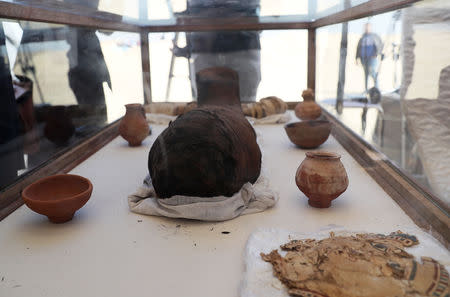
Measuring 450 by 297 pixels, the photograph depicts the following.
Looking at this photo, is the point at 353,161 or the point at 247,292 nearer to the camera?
the point at 247,292

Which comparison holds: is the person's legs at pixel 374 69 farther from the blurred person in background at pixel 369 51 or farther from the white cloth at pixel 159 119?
the white cloth at pixel 159 119

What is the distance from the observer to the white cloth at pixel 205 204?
1579 millimetres

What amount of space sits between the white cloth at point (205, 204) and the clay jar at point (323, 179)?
0.56 feet

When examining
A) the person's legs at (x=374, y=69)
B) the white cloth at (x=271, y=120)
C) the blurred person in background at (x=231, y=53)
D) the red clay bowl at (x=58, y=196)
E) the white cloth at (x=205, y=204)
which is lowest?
the white cloth at (x=205, y=204)

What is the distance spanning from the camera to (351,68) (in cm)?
295

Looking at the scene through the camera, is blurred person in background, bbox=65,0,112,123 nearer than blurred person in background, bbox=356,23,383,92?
No

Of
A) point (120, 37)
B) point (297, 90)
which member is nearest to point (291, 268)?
point (120, 37)

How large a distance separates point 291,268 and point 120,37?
2609 millimetres

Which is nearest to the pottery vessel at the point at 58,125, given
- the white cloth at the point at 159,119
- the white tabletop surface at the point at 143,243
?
the white tabletop surface at the point at 143,243

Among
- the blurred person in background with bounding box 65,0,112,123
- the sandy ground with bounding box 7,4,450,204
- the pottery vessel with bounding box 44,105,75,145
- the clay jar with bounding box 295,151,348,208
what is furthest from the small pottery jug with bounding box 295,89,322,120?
the pottery vessel with bounding box 44,105,75,145

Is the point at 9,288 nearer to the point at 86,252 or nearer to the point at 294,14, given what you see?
the point at 86,252

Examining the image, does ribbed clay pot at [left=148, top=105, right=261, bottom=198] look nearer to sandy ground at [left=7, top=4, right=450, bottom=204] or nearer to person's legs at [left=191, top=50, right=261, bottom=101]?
sandy ground at [left=7, top=4, right=450, bottom=204]

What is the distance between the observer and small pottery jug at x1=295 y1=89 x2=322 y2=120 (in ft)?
11.0

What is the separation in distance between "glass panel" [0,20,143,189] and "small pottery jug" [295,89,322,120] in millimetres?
1421
